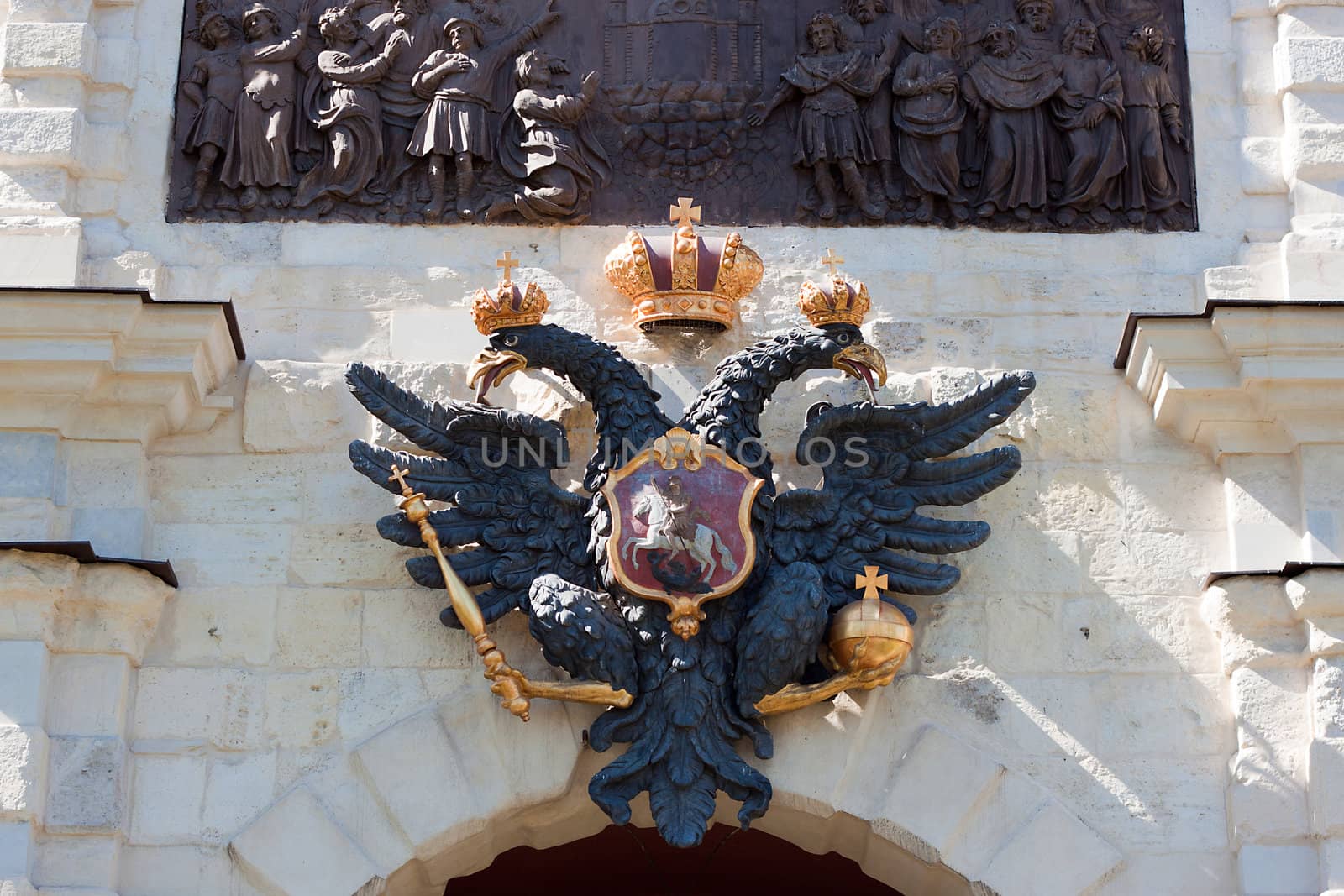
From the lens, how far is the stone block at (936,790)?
722 cm

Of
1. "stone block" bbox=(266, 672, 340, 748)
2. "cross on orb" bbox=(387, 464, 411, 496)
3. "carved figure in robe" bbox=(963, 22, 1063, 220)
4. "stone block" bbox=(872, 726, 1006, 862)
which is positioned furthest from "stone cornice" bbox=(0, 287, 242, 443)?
"carved figure in robe" bbox=(963, 22, 1063, 220)

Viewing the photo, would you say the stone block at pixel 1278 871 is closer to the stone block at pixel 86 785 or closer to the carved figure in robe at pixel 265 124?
the stone block at pixel 86 785

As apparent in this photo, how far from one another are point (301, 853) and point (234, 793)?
27 centimetres

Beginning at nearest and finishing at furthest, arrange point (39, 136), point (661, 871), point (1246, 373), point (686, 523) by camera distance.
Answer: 1. point (686, 523)
2. point (1246, 373)
3. point (39, 136)
4. point (661, 871)

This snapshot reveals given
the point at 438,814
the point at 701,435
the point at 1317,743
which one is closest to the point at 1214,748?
the point at 1317,743

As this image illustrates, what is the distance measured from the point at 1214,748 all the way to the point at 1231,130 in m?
2.11

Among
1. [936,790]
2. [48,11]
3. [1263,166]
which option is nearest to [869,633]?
[936,790]

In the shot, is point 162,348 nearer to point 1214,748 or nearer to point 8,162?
point 8,162

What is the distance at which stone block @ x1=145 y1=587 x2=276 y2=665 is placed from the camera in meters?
7.40

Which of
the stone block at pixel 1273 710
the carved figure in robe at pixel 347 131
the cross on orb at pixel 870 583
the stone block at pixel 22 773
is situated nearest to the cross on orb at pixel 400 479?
the carved figure in robe at pixel 347 131

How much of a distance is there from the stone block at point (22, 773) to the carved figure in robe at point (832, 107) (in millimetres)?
2939

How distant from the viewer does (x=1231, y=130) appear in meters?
8.20

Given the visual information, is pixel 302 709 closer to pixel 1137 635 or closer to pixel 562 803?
pixel 562 803

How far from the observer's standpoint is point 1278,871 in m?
7.14
